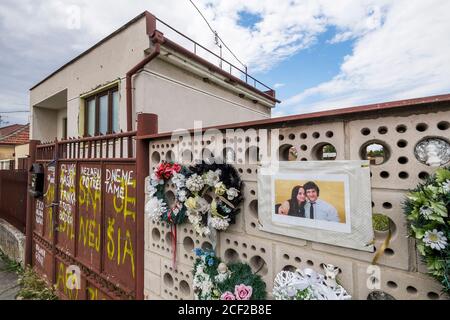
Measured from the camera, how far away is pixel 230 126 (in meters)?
1.66

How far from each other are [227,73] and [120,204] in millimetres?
3916

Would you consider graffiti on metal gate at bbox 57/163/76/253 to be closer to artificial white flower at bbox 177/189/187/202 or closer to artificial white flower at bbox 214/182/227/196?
artificial white flower at bbox 177/189/187/202

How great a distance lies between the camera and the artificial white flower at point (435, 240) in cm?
93

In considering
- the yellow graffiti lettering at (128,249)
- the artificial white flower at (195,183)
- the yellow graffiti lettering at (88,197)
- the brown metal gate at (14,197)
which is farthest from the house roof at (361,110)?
the brown metal gate at (14,197)

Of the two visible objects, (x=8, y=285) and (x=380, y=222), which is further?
(x=8, y=285)

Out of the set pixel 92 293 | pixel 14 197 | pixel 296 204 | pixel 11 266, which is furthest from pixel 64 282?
pixel 14 197

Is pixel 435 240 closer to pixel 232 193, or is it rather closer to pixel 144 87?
pixel 232 193

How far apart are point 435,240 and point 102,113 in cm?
545

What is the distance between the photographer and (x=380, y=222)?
119cm

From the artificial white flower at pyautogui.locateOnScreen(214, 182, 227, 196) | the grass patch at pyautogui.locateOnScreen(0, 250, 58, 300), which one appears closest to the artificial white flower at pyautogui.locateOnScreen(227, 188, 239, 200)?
the artificial white flower at pyautogui.locateOnScreen(214, 182, 227, 196)

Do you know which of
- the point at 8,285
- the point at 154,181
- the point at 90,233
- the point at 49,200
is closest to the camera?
the point at 154,181

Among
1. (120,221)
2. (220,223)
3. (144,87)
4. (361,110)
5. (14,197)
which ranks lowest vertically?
(14,197)
